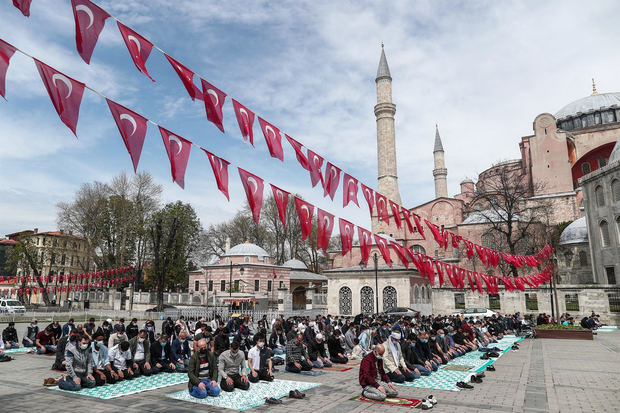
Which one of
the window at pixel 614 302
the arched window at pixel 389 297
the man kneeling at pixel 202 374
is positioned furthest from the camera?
the arched window at pixel 389 297

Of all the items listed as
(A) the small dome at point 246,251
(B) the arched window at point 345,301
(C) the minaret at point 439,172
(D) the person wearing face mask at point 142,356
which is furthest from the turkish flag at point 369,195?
(C) the minaret at point 439,172

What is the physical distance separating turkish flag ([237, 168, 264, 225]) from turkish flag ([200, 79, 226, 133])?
1.43 meters

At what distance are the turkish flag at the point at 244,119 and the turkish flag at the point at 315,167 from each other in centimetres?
202

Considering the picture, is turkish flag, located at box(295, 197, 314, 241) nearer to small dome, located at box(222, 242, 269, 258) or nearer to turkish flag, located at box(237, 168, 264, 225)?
turkish flag, located at box(237, 168, 264, 225)

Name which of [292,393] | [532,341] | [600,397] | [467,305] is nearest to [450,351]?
[600,397]

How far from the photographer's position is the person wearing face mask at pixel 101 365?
867cm

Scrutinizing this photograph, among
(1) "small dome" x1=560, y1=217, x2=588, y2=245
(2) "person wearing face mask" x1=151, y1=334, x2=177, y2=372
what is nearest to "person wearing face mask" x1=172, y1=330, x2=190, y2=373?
(2) "person wearing face mask" x1=151, y1=334, x2=177, y2=372

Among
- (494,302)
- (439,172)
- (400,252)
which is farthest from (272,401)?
(439,172)

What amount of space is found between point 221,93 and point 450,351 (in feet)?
33.4

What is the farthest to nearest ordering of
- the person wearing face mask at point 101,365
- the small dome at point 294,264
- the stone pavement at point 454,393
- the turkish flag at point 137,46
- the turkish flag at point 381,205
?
the small dome at point 294,264, the turkish flag at point 381,205, the person wearing face mask at point 101,365, the stone pavement at point 454,393, the turkish flag at point 137,46

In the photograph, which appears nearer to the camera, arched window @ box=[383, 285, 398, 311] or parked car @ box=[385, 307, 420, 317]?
parked car @ box=[385, 307, 420, 317]

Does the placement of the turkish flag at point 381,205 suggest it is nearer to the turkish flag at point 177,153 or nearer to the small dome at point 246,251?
the turkish flag at point 177,153

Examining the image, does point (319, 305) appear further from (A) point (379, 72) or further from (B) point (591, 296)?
(A) point (379, 72)

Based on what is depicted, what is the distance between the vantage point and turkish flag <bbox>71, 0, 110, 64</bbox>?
5.56 metres
